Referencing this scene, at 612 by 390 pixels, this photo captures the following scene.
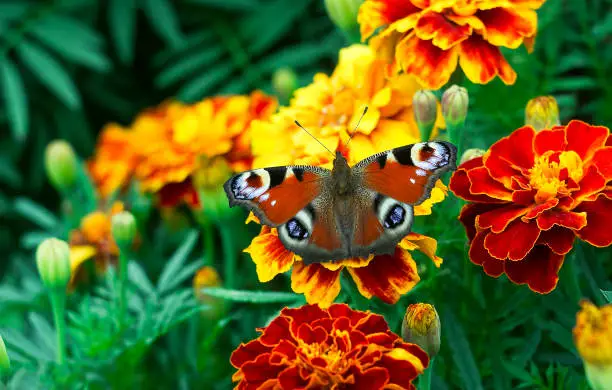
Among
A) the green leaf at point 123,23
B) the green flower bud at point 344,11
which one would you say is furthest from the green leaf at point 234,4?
the green flower bud at point 344,11

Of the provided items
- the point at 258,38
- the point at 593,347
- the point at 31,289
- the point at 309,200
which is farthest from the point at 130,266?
the point at 593,347

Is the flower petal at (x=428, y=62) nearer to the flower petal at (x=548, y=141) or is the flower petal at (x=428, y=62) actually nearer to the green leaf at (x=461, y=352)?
the flower petal at (x=548, y=141)

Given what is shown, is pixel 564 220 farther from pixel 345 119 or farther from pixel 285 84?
pixel 285 84

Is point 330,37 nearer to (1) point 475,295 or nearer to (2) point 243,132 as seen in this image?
(2) point 243,132

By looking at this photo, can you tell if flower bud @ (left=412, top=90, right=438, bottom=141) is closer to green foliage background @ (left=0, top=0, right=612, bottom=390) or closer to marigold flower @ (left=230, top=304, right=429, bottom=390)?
green foliage background @ (left=0, top=0, right=612, bottom=390)

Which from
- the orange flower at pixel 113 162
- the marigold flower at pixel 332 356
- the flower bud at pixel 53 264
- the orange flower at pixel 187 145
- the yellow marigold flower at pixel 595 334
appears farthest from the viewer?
the orange flower at pixel 113 162

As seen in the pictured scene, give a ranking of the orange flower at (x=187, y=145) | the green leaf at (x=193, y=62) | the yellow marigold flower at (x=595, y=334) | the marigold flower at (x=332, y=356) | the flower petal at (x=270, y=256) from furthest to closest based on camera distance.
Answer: the green leaf at (x=193, y=62) → the orange flower at (x=187, y=145) → the flower petal at (x=270, y=256) → the marigold flower at (x=332, y=356) → the yellow marigold flower at (x=595, y=334)

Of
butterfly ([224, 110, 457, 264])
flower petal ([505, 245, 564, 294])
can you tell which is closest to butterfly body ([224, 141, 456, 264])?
butterfly ([224, 110, 457, 264])
